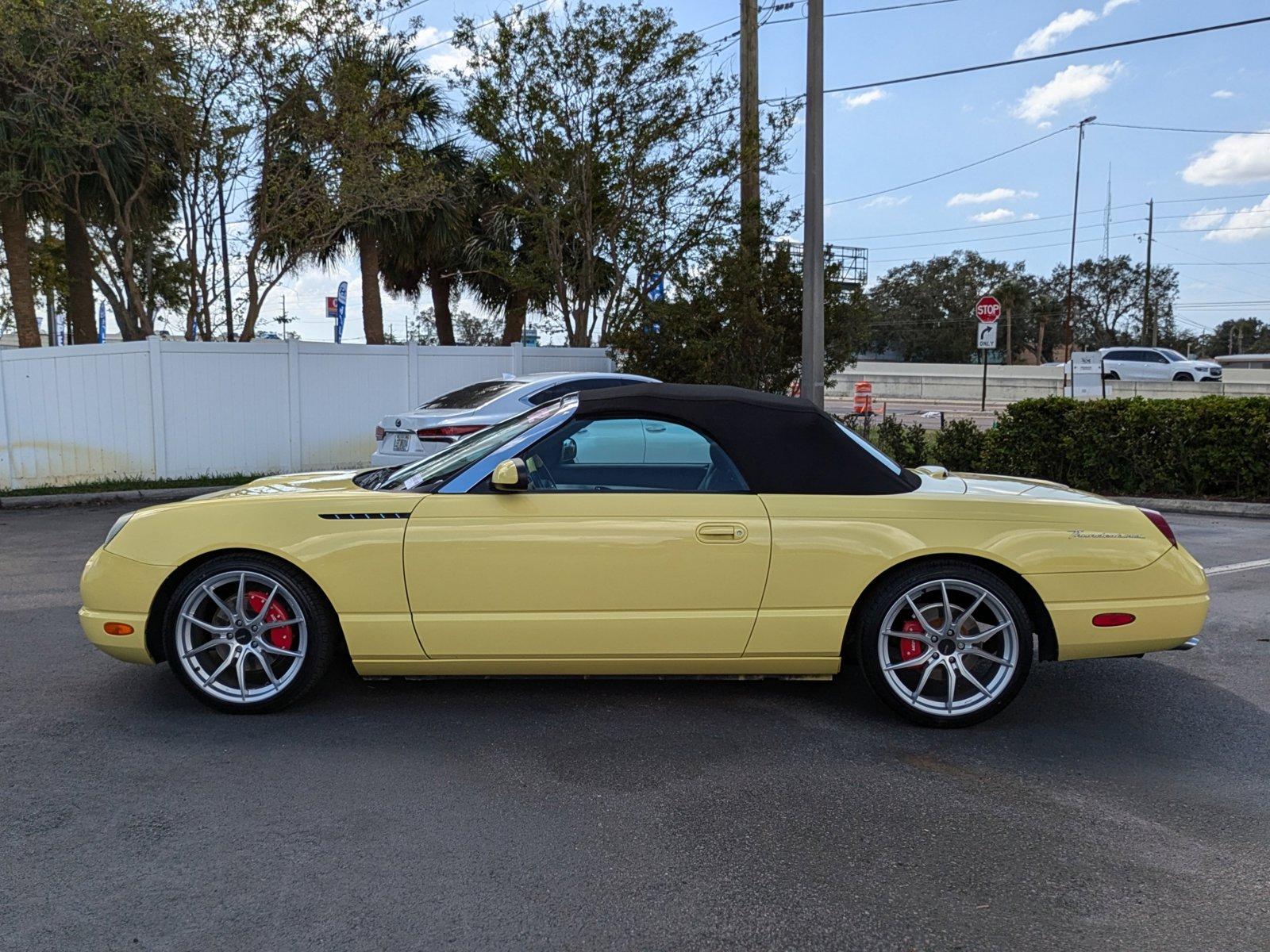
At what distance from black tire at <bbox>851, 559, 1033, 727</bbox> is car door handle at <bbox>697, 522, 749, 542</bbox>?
0.65 meters

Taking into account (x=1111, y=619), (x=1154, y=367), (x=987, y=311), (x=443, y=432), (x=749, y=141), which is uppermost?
(x=749, y=141)

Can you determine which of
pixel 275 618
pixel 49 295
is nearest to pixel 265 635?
pixel 275 618

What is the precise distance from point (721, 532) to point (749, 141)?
13288 mm

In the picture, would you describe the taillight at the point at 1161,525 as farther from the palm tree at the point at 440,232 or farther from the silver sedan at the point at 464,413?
the palm tree at the point at 440,232

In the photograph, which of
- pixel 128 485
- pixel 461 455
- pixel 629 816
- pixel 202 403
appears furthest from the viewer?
pixel 202 403

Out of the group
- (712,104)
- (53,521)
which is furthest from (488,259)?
(53,521)

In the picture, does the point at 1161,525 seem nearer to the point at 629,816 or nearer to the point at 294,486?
the point at 629,816

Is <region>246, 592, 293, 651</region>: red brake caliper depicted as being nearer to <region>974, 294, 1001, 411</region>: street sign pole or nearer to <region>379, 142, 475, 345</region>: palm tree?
<region>379, 142, 475, 345</region>: palm tree

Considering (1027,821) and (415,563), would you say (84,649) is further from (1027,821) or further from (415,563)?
(1027,821)

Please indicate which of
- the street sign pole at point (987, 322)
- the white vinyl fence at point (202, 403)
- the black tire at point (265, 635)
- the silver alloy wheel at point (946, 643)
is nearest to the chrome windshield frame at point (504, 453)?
the black tire at point (265, 635)

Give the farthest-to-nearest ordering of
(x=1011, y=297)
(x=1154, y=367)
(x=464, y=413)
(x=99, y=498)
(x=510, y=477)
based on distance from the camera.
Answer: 1. (x=1011, y=297)
2. (x=1154, y=367)
3. (x=99, y=498)
4. (x=464, y=413)
5. (x=510, y=477)

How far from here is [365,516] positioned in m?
4.52

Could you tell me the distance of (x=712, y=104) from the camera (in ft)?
55.0

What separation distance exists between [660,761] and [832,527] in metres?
1.26
